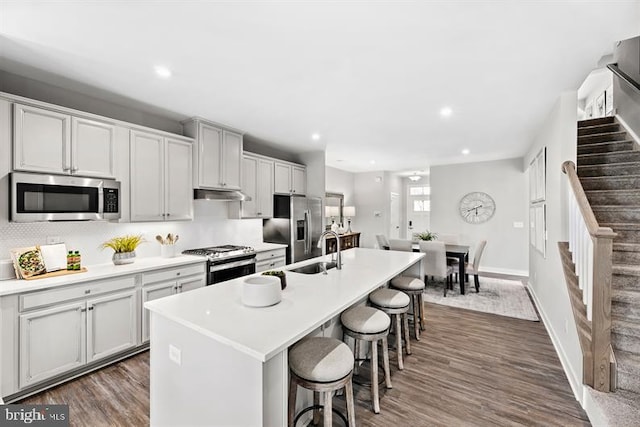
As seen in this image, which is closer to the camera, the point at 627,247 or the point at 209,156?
the point at 627,247

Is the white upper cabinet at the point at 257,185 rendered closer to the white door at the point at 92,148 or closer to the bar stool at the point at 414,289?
the white door at the point at 92,148

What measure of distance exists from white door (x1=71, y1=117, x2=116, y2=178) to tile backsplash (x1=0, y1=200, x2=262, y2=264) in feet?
1.88

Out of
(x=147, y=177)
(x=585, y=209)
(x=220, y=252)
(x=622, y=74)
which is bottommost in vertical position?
(x=220, y=252)

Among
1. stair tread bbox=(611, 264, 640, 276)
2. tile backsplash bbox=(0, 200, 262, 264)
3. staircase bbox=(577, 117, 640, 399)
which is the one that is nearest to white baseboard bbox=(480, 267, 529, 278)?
staircase bbox=(577, 117, 640, 399)

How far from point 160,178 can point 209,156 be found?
28.7 inches

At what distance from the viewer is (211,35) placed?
193 centimetres

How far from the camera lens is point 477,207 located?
689 centimetres

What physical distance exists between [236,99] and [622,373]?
12.7 ft

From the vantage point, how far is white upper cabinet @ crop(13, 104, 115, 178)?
2.33 meters

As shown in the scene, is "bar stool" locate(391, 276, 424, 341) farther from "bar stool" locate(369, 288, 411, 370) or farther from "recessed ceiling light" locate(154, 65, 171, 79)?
"recessed ceiling light" locate(154, 65, 171, 79)

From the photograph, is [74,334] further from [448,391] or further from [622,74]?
[622,74]

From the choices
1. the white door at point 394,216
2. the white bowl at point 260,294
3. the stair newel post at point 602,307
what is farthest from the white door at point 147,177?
the white door at point 394,216

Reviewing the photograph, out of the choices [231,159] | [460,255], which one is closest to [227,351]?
[231,159]

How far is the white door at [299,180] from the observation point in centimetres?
542
